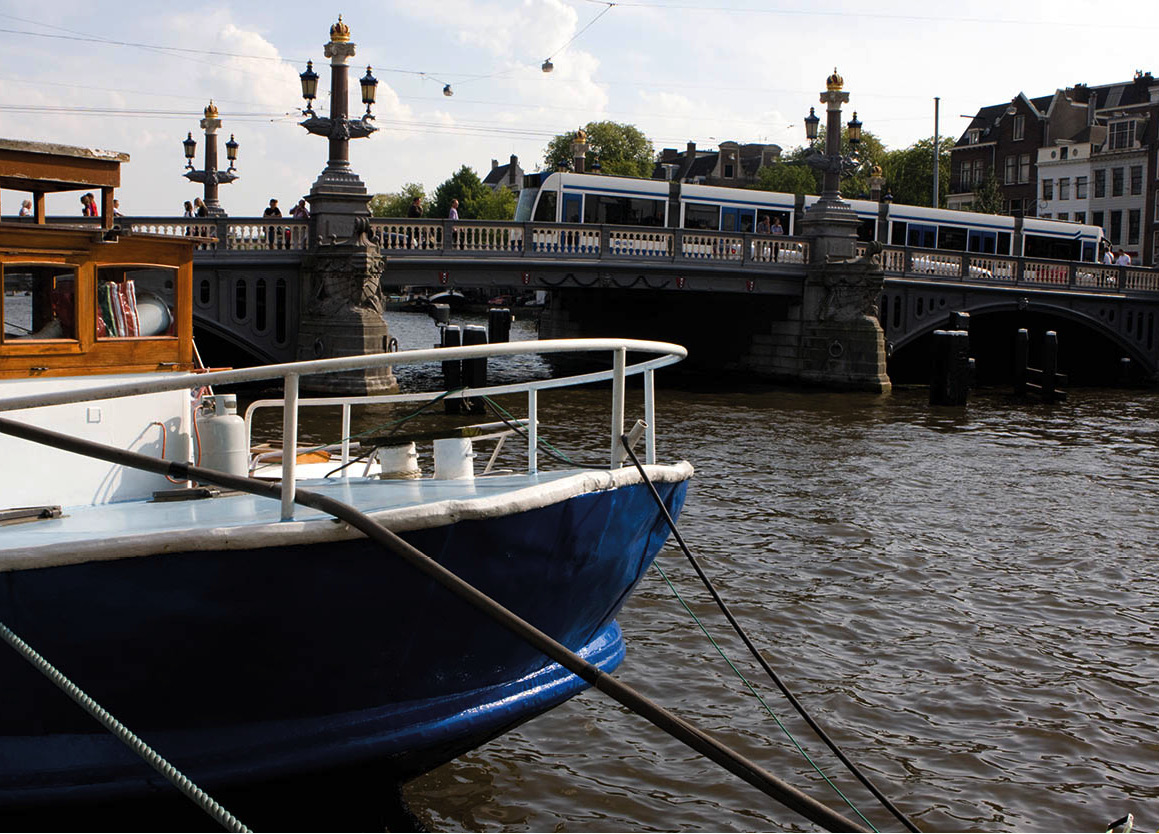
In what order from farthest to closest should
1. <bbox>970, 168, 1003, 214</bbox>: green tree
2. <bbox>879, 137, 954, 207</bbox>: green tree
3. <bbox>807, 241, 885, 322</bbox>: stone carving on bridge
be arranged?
<bbox>879, 137, 954, 207</bbox>: green tree → <bbox>970, 168, 1003, 214</bbox>: green tree → <bbox>807, 241, 885, 322</bbox>: stone carving on bridge

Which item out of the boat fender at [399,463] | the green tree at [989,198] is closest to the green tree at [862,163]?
the green tree at [989,198]

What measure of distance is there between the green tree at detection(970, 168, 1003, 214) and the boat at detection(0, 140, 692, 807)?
2666 inches

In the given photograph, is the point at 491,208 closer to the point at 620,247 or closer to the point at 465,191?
the point at 465,191

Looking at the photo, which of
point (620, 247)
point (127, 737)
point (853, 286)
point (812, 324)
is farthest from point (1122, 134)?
point (127, 737)

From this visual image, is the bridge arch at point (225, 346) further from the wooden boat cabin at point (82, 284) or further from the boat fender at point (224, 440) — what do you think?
the boat fender at point (224, 440)

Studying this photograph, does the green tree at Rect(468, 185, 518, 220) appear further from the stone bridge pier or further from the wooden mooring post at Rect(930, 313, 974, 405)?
the wooden mooring post at Rect(930, 313, 974, 405)

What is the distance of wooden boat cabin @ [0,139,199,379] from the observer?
6.23 meters

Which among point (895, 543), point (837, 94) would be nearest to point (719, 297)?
point (837, 94)

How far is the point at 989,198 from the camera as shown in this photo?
69.2 metres

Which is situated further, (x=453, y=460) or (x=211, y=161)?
(x=211, y=161)

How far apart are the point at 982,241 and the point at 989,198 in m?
29.5

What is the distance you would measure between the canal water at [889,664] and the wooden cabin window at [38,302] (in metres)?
3.22

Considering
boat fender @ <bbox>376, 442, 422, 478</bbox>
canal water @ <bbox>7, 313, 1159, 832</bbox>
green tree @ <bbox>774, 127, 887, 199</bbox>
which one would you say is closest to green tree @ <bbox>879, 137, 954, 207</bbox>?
green tree @ <bbox>774, 127, 887, 199</bbox>

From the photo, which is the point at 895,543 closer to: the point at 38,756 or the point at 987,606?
the point at 987,606
